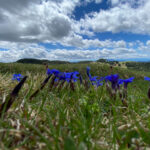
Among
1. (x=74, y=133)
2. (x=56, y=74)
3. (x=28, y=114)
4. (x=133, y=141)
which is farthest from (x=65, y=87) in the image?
(x=133, y=141)

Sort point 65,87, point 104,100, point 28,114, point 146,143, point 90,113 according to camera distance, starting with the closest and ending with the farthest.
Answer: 1. point 146,143
2. point 28,114
3. point 90,113
4. point 104,100
5. point 65,87

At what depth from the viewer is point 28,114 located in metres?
1.68

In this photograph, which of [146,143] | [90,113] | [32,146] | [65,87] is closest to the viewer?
[32,146]

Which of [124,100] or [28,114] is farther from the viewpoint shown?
[124,100]

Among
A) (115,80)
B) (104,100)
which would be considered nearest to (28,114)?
(115,80)

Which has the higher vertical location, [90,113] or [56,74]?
[56,74]

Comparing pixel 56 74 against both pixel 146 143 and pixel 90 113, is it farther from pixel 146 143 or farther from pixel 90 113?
pixel 146 143

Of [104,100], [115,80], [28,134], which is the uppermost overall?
[115,80]

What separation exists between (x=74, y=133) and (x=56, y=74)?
1.71 m

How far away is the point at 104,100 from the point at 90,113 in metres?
0.92

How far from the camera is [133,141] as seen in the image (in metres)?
1.30

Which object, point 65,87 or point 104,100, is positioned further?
point 65,87

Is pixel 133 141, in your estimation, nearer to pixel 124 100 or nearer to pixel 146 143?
pixel 146 143

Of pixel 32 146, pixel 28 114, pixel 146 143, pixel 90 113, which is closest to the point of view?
pixel 32 146
